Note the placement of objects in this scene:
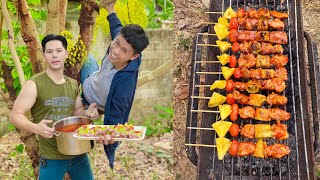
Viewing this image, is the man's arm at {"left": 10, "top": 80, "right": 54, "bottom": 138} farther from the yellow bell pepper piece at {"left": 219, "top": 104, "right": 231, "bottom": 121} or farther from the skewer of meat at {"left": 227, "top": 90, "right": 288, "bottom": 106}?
the skewer of meat at {"left": 227, "top": 90, "right": 288, "bottom": 106}

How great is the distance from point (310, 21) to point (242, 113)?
1.10 meters

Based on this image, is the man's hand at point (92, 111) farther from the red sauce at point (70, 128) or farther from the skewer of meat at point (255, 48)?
the skewer of meat at point (255, 48)

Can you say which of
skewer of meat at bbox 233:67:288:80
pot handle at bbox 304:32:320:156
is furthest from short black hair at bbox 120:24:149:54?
pot handle at bbox 304:32:320:156

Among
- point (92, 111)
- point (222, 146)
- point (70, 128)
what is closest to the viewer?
point (222, 146)

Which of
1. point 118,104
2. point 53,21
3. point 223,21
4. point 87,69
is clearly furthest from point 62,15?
point 223,21

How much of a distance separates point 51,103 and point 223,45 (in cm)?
102

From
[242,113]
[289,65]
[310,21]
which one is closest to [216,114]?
[242,113]

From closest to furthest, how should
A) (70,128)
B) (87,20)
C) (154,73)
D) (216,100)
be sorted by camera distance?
(216,100)
(70,128)
(87,20)
(154,73)

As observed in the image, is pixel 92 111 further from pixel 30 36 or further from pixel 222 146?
pixel 222 146

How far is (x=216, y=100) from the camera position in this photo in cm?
258

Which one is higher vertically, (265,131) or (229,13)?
(229,13)

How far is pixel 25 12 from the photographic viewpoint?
308 centimetres

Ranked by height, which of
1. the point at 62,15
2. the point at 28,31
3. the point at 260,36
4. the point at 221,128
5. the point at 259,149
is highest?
the point at 62,15

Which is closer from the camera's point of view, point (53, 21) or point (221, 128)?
point (221, 128)
